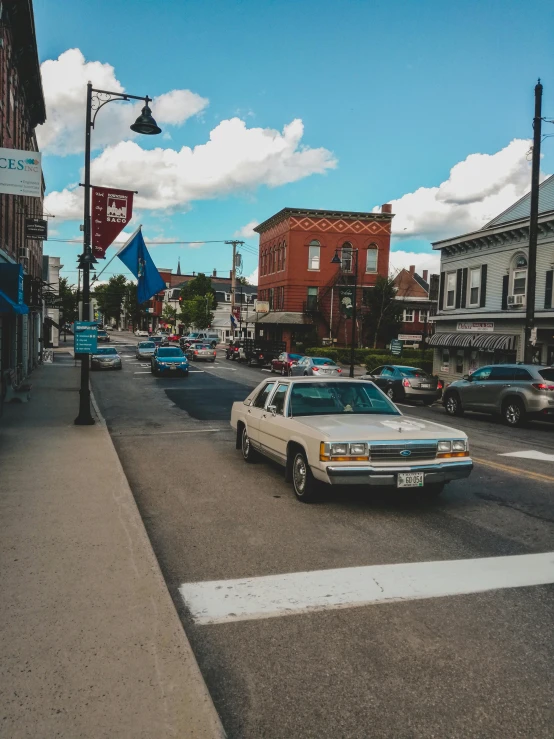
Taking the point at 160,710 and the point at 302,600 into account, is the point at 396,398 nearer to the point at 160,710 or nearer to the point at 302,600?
the point at 302,600

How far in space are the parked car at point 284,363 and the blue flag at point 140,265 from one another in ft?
70.9

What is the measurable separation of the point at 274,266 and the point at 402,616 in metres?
55.1

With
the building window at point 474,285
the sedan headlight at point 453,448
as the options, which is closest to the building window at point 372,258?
the building window at point 474,285

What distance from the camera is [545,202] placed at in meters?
26.9

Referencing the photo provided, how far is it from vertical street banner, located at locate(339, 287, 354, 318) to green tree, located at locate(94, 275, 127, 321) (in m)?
114

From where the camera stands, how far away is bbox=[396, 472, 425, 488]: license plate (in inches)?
284

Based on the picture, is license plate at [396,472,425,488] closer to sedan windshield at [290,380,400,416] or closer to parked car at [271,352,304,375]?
sedan windshield at [290,380,400,416]

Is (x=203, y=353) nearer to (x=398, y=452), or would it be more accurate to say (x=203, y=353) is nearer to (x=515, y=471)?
(x=515, y=471)

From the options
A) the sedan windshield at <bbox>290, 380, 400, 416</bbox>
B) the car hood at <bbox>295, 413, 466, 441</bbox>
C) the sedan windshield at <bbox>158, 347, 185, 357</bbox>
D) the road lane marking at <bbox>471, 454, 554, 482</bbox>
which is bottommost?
the road lane marking at <bbox>471, 454, 554, 482</bbox>

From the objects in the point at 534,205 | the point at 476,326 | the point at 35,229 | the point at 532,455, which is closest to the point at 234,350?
the point at 476,326

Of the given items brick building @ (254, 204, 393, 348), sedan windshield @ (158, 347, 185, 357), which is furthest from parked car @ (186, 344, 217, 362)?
sedan windshield @ (158, 347, 185, 357)

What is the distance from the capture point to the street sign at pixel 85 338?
14.8 m

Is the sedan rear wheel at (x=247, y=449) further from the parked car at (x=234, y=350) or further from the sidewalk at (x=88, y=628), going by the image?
the parked car at (x=234, y=350)

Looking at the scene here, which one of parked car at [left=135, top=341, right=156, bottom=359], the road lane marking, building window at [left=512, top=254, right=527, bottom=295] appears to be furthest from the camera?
parked car at [left=135, top=341, right=156, bottom=359]
